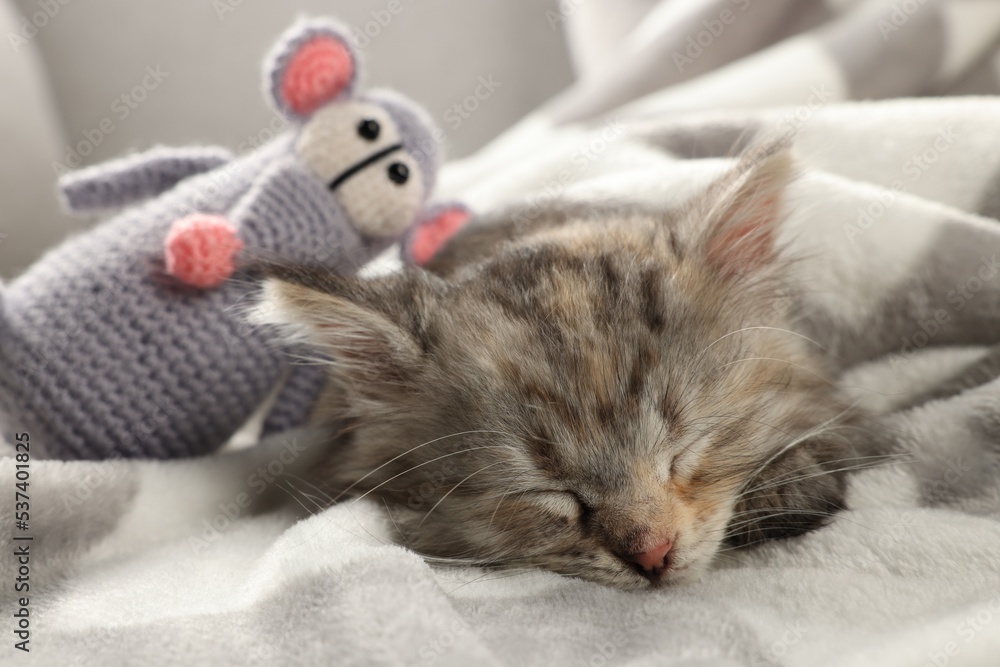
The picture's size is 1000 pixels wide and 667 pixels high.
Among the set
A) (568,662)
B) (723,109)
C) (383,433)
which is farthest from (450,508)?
(723,109)

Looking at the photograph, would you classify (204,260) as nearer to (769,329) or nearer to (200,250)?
(200,250)

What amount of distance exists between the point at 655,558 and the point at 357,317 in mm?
563

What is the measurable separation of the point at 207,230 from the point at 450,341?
464 millimetres

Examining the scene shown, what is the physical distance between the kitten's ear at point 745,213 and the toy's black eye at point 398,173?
0.58 meters

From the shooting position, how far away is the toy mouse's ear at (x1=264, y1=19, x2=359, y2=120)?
5.04 ft

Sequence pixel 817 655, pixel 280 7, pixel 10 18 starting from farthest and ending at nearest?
1. pixel 280 7
2. pixel 10 18
3. pixel 817 655

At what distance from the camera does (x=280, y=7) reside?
2768 mm

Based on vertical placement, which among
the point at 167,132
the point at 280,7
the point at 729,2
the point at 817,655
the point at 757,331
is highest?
the point at 280,7

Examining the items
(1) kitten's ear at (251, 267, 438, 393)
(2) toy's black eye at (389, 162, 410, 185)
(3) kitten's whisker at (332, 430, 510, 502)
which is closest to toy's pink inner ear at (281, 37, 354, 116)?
(2) toy's black eye at (389, 162, 410, 185)

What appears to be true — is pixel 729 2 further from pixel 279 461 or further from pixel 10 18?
pixel 10 18

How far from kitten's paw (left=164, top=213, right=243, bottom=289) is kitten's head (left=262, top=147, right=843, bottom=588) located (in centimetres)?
21

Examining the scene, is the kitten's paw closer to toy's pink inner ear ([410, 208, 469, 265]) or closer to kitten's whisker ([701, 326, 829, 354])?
toy's pink inner ear ([410, 208, 469, 265])

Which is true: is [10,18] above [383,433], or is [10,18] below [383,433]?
above

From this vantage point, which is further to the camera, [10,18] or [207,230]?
[10,18]
